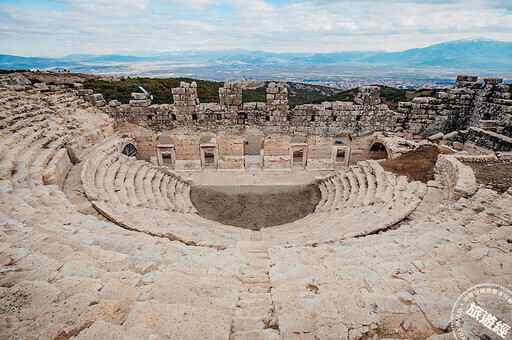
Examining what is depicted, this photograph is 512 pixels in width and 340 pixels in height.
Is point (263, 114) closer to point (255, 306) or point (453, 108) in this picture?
point (453, 108)

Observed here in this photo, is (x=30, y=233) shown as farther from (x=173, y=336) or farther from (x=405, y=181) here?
(x=405, y=181)

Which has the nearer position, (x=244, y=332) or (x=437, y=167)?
(x=244, y=332)

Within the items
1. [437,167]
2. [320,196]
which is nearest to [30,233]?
[320,196]

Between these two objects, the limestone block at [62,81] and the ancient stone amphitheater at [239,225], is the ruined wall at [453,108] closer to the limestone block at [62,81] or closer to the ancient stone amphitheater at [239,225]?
the ancient stone amphitheater at [239,225]

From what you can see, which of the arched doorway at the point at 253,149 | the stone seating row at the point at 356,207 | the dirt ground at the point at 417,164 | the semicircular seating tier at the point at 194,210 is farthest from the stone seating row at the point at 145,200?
the dirt ground at the point at 417,164

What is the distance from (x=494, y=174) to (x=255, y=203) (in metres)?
8.50

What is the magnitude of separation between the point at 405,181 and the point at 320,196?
3.69 metres

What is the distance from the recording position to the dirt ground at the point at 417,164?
9.52m

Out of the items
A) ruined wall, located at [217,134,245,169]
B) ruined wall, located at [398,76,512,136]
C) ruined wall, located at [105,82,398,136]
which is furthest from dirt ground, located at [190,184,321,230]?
ruined wall, located at [398,76,512,136]

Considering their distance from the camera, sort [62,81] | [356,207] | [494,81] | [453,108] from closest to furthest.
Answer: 1. [356,207]
2. [494,81]
3. [453,108]
4. [62,81]

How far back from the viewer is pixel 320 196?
39.0ft

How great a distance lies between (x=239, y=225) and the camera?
961 cm

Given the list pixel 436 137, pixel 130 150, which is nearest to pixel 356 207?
pixel 436 137

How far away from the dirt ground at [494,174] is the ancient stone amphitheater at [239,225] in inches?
12.8
